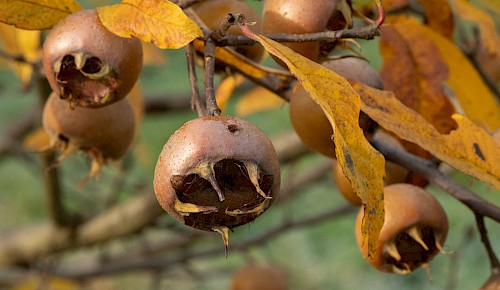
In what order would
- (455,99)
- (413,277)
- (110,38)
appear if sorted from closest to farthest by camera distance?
(110,38), (455,99), (413,277)

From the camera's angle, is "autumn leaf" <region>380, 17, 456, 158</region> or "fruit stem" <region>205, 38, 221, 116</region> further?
"autumn leaf" <region>380, 17, 456, 158</region>

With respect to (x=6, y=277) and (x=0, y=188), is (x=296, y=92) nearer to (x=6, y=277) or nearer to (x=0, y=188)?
(x=6, y=277)

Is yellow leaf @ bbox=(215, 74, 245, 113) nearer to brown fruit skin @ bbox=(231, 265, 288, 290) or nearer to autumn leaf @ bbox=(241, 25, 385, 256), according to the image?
autumn leaf @ bbox=(241, 25, 385, 256)

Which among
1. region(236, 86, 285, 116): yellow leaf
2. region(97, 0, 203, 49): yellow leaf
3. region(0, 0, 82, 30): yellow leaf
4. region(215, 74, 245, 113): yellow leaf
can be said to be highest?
region(97, 0, 203, 49): yellow leaf

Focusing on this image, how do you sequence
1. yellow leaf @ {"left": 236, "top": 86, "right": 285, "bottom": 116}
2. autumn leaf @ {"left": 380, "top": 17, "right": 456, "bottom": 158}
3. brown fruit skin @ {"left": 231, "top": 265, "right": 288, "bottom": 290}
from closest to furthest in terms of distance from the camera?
autumn leaf @ {"left": 380, "top": 17, "right": 456, "bottom": 158} → yellow leaf @ {"left": 236, "top": 86, "right": 285, "bottom": 116} → brown fruit skin @ {"left": 231, "top": 265, "right": 288, "bottom": 290}

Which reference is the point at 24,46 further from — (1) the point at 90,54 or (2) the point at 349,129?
(2) the point at 349,129

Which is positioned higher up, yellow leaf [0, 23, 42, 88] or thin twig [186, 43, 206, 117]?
thin twig [186, 43, 206, 117]

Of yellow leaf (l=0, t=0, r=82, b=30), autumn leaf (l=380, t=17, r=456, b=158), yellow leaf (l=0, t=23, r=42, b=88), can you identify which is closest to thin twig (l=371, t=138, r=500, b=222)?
autumn leaf (l=380, t=17, r=456, b=158)

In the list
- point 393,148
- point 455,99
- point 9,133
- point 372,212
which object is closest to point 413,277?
point 9,133
